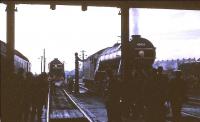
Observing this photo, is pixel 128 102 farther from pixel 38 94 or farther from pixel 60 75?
pixel 60 75

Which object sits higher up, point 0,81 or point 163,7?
point 163,7

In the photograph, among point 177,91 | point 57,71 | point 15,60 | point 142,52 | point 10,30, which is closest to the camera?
point 177,91

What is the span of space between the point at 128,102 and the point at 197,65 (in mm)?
33453

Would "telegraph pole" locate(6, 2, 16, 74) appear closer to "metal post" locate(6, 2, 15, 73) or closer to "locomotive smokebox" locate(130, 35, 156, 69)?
"metal post" locate(6, 2, 15, 73)

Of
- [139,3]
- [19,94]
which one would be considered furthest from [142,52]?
[19,94]

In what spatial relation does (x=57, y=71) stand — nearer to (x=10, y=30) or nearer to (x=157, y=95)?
(x=10, y=30)

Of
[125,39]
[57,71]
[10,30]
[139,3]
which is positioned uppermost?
[139,3]

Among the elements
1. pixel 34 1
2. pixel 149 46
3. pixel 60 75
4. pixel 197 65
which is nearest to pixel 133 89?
pixel 34 1

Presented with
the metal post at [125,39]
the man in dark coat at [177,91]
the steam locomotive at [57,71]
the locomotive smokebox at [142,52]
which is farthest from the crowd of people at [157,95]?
the steam locomotive at [57,71]

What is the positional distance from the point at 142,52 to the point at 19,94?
32.3ft

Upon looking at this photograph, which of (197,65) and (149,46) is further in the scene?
(197,65)

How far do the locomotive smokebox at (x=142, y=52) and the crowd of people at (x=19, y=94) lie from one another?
7.21 meters

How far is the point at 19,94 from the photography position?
1186 centimetres

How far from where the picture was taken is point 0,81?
1155cm
